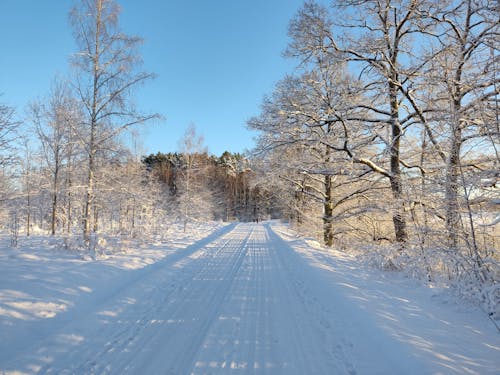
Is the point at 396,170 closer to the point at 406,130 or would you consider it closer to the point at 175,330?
the point at 406,130

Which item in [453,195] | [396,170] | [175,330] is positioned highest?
[396,170]

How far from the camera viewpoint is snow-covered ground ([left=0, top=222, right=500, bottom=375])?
280 cm

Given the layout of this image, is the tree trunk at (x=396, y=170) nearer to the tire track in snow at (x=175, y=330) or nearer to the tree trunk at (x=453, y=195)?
the tree trunk at (x=453, y=195)

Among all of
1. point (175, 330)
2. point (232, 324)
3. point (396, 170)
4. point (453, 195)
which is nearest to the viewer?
point (175, 330)

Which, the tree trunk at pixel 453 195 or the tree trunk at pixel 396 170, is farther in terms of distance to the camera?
the tree trunk at pixel 396 170

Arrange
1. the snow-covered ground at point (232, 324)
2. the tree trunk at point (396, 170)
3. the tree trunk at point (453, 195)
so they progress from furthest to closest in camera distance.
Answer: the tree trunk at point (396, 170) < the tree trunk at point (453, 195) < the snow-covered ground at point (232, 324)

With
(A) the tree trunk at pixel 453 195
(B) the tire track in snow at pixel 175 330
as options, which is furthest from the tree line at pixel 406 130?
(B) the tire track in snow at pixel 175 330

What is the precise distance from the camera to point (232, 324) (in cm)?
376

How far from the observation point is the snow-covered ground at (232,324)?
110 inches

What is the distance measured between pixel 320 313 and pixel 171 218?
1527 centimetres

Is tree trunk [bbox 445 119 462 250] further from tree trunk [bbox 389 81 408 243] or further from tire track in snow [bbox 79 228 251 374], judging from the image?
tire track in snow [bbox 79 228 251 374]

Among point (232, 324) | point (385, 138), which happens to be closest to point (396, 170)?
point (385, 138)

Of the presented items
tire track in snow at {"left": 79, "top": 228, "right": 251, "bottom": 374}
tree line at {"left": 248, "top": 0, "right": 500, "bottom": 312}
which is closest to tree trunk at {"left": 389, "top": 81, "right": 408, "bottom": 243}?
tree line at {"left": 248, "top": 0, "right": 500, "bottom": 312}

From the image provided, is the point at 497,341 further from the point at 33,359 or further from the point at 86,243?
the point at 86,243
